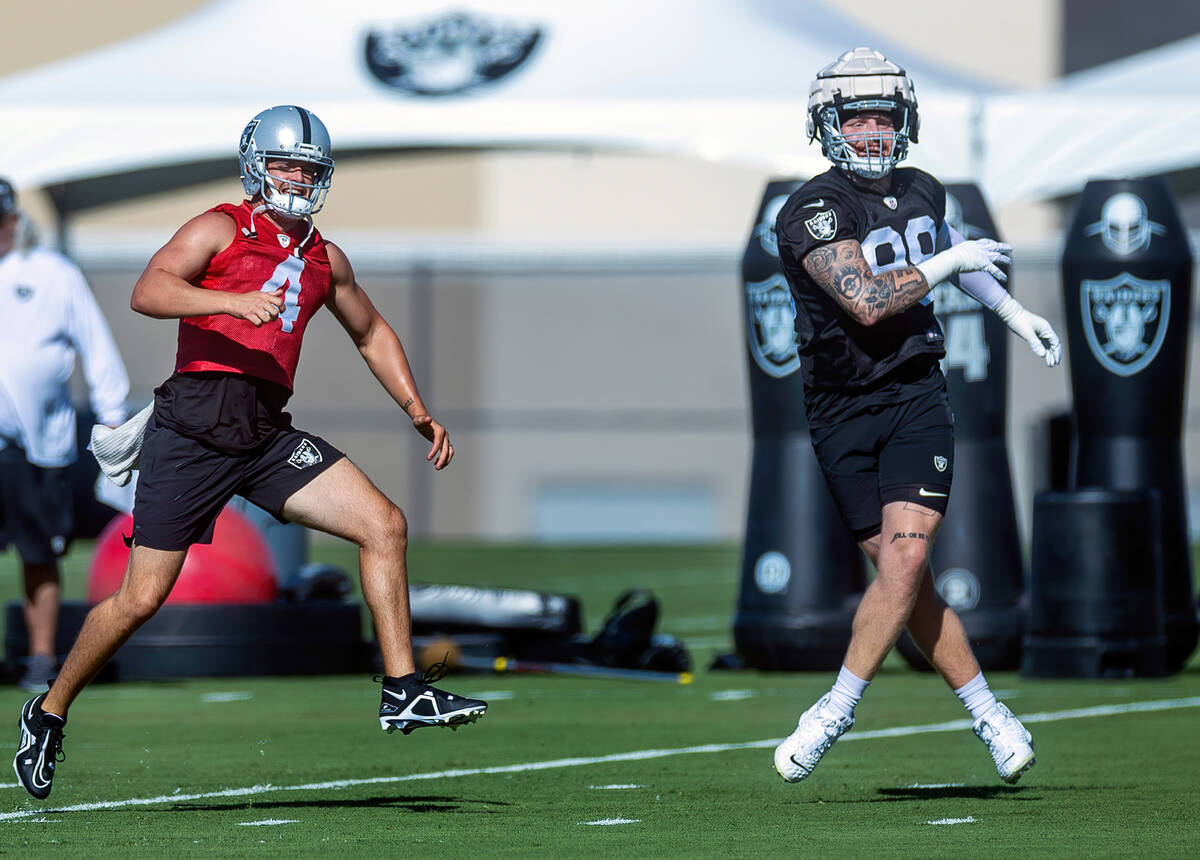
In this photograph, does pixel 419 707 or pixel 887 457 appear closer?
pixel 419 707

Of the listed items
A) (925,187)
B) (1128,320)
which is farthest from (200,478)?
(1128,320)

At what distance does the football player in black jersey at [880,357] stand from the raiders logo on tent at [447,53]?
260 inches

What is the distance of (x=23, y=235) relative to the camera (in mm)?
9375

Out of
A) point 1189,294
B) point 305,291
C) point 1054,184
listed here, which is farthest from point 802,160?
point 305,291

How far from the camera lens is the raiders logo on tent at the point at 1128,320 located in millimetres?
9797

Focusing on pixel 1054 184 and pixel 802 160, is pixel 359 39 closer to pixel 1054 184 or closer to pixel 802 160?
pixel 802 160

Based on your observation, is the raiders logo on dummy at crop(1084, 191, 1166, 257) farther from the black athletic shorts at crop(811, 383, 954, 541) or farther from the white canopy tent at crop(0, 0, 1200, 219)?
the black athletic shorts at crop(811, 383, 954, 541)

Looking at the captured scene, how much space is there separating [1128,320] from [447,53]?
4906mm

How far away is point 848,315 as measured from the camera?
6.18 m

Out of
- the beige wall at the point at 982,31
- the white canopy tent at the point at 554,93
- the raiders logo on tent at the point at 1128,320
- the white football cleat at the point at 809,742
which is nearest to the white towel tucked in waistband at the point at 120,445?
the white football cleat at the point at 809,742

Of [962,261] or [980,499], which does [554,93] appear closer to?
[980,499]

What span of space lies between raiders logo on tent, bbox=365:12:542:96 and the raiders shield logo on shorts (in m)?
6.77

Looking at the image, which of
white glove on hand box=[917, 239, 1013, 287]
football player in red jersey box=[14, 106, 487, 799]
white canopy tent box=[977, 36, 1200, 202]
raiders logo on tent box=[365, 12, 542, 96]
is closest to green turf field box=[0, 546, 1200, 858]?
football player in red jersey box=[14, 106, 487, 799]

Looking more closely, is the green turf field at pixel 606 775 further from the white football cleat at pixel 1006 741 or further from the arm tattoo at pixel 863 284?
the arm tattoo at pixel 863 284
